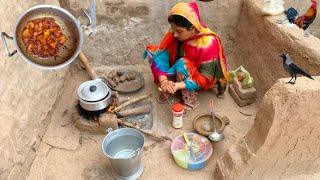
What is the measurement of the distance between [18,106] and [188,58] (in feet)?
5.61

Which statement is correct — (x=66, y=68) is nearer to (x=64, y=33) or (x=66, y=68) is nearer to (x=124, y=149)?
(x=124, y=149)

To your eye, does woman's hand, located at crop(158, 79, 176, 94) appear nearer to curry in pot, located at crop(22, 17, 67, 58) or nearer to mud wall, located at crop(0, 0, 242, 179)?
mud wall, located at crop(0, 0, 242, 179)

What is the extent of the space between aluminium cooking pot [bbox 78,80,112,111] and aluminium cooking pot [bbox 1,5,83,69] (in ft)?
2.92

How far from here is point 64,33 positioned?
221 centimetres

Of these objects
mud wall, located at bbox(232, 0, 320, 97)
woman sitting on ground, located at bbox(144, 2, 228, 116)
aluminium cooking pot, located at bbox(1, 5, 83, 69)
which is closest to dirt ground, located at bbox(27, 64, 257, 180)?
woman sitting on ground, located at bbox(144, 2, 228, 116)

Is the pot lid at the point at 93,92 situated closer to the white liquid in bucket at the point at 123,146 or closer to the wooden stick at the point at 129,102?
the wooden stick at the point at 129,102

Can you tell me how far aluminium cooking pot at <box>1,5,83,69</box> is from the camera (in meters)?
2.05

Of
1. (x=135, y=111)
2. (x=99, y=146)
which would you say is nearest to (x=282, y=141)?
(x=135, y=111)

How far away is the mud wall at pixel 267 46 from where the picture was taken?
2.89 metres

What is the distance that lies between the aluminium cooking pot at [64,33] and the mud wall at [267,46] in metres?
1.97

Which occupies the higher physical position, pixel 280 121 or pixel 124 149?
pixel 280 121

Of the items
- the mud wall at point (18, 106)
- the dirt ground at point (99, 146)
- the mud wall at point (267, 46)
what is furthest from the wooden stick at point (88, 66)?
the mud wall at point (267, 46)

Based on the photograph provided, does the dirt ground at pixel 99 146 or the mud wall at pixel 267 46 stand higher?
the mud wall at pixel 267 46

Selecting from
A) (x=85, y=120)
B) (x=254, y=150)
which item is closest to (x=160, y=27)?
(x=85, y=120)
